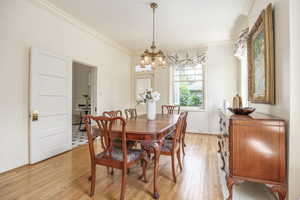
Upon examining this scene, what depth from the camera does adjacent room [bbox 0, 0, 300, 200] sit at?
1.50m

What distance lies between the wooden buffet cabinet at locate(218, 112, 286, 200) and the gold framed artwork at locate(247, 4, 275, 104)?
1.58ft

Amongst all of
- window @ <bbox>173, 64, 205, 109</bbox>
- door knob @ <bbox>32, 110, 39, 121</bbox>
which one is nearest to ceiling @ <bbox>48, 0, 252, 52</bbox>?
window @ <bbox>173, 64, 205, 109</bbox>

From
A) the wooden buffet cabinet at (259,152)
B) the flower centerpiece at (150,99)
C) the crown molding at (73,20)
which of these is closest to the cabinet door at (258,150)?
the wooden buffet cabinet at (259,152)

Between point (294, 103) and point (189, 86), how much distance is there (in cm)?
373

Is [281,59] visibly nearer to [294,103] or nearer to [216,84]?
[294,103]

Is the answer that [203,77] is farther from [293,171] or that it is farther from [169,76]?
[293,171]

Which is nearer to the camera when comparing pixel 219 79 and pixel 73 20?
pixel 73 20

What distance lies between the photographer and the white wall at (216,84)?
4508 millimetres

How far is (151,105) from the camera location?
2.70m

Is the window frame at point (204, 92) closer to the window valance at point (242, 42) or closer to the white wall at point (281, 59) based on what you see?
the window valance at point (242, 42)

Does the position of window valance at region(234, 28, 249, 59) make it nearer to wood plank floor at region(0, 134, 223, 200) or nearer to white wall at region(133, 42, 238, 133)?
white wall at region(133, 42, 238, 133)

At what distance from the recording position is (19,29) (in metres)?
2.40

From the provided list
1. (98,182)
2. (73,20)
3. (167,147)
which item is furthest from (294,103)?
(73,20)

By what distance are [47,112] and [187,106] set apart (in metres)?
3.95
